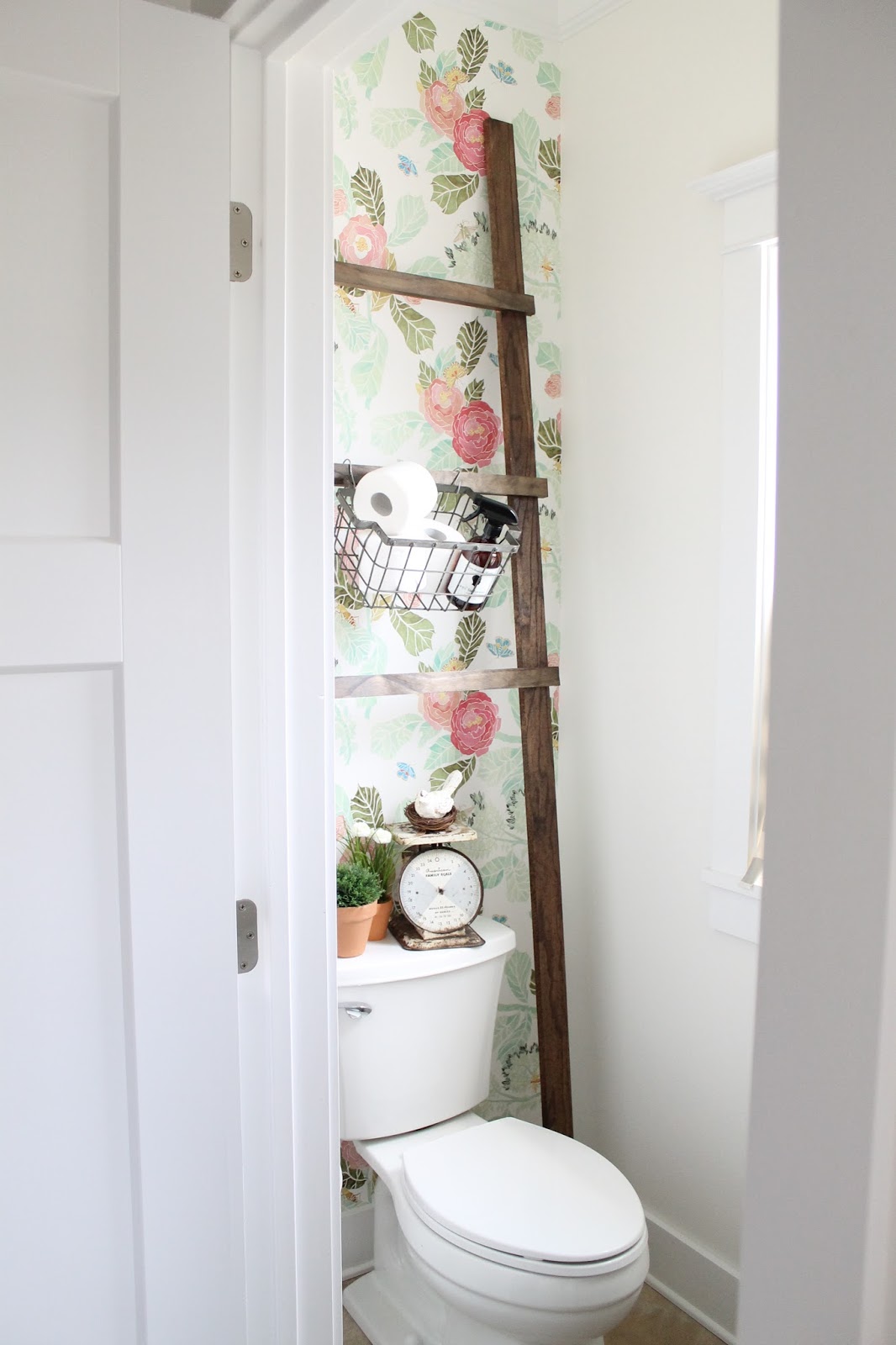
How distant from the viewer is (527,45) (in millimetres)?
2133

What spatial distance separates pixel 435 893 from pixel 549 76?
5.76 feet

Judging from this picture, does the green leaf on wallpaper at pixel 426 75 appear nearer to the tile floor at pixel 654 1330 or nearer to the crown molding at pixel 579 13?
the crown molding at pixel 579 13

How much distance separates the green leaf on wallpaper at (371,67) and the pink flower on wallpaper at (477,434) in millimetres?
633

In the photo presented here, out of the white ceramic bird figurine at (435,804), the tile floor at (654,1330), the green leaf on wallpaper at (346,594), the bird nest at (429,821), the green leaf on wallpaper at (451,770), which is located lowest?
the tile floor at (654,1330)

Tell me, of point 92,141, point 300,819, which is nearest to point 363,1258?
point 300,819

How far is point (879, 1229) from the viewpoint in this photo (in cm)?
42

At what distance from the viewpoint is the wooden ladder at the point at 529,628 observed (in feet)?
6.77

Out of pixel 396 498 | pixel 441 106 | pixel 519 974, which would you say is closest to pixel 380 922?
pixel 519 974

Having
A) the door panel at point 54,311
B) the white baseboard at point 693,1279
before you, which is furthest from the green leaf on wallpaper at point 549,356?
the white baseboard at point 693,1279

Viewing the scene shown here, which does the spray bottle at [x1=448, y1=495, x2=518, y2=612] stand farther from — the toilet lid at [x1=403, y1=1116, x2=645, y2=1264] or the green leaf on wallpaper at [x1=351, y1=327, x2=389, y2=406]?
the toilet lid at [x1=403, y1=1116, x2=645, y2=1264]

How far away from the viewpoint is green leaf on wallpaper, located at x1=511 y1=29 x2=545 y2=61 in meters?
2.12

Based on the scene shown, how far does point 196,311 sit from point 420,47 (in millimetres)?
1338

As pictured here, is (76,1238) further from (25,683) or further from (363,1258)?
(363,1258)

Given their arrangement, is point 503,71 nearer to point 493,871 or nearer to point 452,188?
point 452,188
